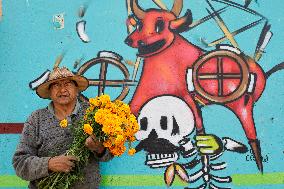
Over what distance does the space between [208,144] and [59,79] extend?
4.80 feet

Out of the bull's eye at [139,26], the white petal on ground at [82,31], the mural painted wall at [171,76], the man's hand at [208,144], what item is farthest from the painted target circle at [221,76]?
the white petal on ground at [82,31]

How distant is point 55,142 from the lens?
3.20 m

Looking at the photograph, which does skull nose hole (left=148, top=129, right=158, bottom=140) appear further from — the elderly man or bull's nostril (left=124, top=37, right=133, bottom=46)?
bull's nostril (left=124, top=37, right=133, bottom=46)

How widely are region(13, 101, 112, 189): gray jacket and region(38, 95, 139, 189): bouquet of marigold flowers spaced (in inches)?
4.7

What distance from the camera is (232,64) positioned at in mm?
3893

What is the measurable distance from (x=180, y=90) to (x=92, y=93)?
2.63ft

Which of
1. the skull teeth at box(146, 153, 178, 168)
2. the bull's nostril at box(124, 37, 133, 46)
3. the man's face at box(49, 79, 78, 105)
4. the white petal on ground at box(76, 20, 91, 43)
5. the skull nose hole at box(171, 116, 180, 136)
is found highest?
the white petal on ground at box(76, 20, 91, 43)

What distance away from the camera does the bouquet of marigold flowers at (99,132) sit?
9.36 ft

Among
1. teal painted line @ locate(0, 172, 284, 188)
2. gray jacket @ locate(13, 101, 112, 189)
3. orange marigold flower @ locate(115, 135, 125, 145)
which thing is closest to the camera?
orange marigold flower @ locate(115, 135, 125, 145)

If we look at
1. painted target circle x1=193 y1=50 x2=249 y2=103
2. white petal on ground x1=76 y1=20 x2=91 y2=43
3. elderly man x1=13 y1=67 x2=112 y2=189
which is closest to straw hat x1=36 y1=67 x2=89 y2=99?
elderly man x1=13 y1=67 x2=112 y2=189

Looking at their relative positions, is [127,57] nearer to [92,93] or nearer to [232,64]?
[92,93]

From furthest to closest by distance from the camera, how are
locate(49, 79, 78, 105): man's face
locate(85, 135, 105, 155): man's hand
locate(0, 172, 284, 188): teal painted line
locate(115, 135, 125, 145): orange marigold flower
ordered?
1. locate(0, 172, 284, 188): teal painted line
2. locate(49, 79, 78, 105): man's face
3. locate(85, 135, 105, 155): man's hand
4. locate(115, 135, 125, 145): orange marigold flower

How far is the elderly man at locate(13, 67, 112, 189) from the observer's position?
9.94ft

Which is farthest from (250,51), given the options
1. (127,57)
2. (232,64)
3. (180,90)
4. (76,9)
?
(76,9)
